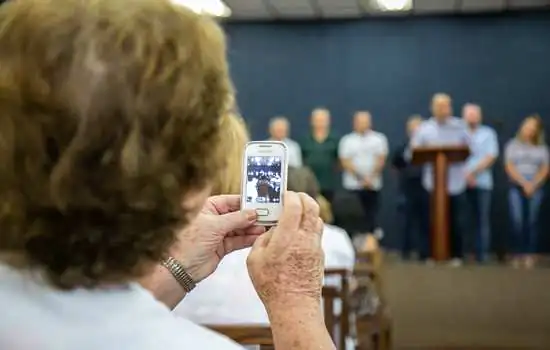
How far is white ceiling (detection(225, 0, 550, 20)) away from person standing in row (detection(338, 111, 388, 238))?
83.4 inches

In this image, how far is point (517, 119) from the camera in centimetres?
1055

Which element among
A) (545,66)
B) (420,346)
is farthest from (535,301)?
(545,66)

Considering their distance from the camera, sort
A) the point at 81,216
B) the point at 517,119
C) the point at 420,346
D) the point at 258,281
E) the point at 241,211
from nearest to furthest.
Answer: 1. the point at 81,216
2. the point at 258,281
3. the point at 241,211
4. the point at 420,346
5. the point at 517,119

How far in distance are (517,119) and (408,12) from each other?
186 cm

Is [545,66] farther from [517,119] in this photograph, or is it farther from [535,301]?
[535,301]

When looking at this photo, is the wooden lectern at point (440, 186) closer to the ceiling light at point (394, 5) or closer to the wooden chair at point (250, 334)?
the ceiling light at point (394, 5)

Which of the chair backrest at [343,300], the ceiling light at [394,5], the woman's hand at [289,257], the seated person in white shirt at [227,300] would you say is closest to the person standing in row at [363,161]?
the ceiling light at [394,5]

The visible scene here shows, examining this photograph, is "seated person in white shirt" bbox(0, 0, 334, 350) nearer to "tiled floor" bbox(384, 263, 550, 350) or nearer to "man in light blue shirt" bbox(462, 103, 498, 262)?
"tiled floor" bbox(384, 263, 550, 350)

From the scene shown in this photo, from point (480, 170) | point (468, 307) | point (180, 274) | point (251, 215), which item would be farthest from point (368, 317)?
point (480, 170)

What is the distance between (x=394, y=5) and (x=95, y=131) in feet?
32.9

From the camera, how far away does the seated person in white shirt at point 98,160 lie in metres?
0.81

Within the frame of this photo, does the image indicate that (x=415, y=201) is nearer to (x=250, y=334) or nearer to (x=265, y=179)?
(x=250, y=334)

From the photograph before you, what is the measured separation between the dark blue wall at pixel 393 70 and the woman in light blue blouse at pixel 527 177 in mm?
1369

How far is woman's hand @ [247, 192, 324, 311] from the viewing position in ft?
3.65
